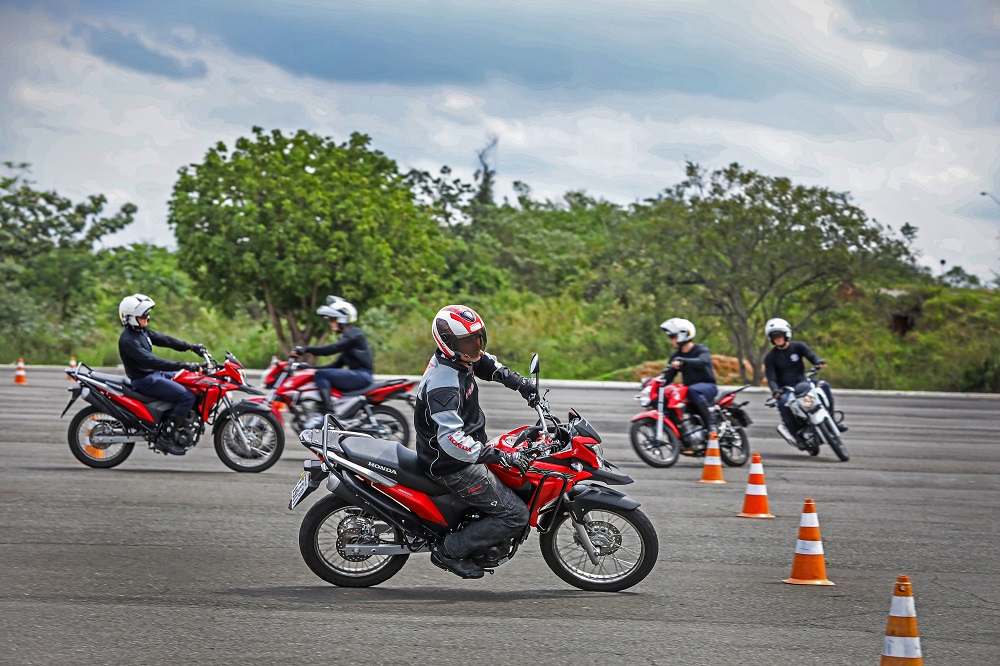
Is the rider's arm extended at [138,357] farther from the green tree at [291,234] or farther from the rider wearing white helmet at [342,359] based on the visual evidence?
the green tree at [291,234]

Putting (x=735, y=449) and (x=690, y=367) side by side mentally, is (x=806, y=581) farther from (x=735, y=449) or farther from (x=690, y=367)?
(x=690, y=367)

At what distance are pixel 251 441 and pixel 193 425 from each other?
2.16 feet

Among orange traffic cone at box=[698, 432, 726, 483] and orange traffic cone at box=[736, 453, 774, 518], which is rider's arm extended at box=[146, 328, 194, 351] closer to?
orange traffic cone at box=[698, 432, 726, 483]

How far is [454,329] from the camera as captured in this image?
7781 millimetres

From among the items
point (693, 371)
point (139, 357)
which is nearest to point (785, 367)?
point (693, 371)

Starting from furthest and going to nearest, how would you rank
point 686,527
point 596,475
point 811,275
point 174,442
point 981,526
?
point 811,275 → point 174,442 → point 981,526 → point 686,527 → point 596,475

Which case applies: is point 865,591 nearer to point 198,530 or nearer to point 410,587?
point 410,587

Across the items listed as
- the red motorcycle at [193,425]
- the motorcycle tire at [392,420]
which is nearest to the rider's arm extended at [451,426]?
the red motorcycle at [193,425]

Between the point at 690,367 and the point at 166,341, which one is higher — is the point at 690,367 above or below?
above

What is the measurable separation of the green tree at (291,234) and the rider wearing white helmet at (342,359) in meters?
22.8

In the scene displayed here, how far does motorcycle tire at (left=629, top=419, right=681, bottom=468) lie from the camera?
16.1 meters

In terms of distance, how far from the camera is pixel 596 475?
8078mm

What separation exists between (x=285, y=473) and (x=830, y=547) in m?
6.43

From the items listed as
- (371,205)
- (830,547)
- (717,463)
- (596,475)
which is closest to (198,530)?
(596,475)
